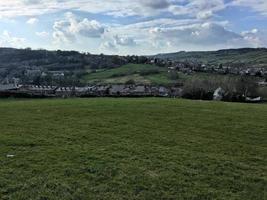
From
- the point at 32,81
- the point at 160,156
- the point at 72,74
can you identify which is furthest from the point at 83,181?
the point at 72,74

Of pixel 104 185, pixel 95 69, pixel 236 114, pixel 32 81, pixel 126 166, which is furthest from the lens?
pixel 95 69

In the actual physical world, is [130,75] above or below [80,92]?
above

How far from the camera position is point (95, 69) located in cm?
9925

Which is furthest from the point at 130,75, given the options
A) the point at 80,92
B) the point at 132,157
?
the point at 132,157

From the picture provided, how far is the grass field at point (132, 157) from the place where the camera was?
699 cm

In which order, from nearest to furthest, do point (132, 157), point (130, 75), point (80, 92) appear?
point (132, 157) → point (80, 92) → point (130, 75)

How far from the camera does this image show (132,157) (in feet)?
29.5

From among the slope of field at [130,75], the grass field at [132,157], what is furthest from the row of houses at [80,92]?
the slope of field at [130,75]

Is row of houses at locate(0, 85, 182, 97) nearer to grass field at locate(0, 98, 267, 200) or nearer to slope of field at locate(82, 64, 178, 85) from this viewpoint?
grass field at locate(0, 98, 267, 200)

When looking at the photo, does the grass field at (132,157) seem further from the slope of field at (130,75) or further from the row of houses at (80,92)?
the slope of field at (130,75)

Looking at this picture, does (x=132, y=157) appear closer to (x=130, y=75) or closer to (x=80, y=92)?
(x=80, y=92)

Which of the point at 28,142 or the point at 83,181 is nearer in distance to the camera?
the point at 83,181

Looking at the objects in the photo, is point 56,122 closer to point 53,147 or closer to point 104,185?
point 53,147

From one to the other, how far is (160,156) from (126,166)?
1.20m
